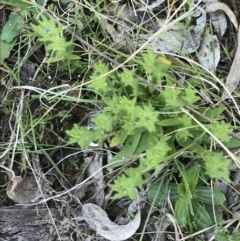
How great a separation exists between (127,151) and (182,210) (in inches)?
8.5

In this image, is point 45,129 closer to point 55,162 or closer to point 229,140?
point 55,162

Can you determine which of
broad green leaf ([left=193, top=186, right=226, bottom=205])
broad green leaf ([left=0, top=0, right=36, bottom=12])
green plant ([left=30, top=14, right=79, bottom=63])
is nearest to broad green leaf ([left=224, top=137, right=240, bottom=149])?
broad green leaf ([left=193, top=186, right=226, bottom=205])

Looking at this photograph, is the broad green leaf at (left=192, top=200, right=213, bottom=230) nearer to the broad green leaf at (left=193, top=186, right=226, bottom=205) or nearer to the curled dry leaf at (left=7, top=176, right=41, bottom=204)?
the broad green leaf at (left=193, top=186, right=226, bottom=205)

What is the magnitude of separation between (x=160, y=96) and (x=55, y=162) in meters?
0.37

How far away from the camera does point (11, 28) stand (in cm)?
136

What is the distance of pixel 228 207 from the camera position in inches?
53.5

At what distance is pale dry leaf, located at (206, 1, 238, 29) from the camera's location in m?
1.38

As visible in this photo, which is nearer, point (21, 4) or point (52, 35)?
point (52, 35)

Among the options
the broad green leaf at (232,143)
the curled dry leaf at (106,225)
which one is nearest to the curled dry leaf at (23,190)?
the curled dry leaf at (106,225)

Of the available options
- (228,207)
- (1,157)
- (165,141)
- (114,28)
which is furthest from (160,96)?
(1,157)

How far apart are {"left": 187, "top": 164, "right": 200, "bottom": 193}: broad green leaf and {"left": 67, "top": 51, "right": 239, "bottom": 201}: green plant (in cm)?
4

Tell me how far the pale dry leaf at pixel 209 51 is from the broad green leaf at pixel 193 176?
287 millimetres

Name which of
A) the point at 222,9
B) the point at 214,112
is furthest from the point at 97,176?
the point at 222,9

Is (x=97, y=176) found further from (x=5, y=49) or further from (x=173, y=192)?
(x=5, y=49)
